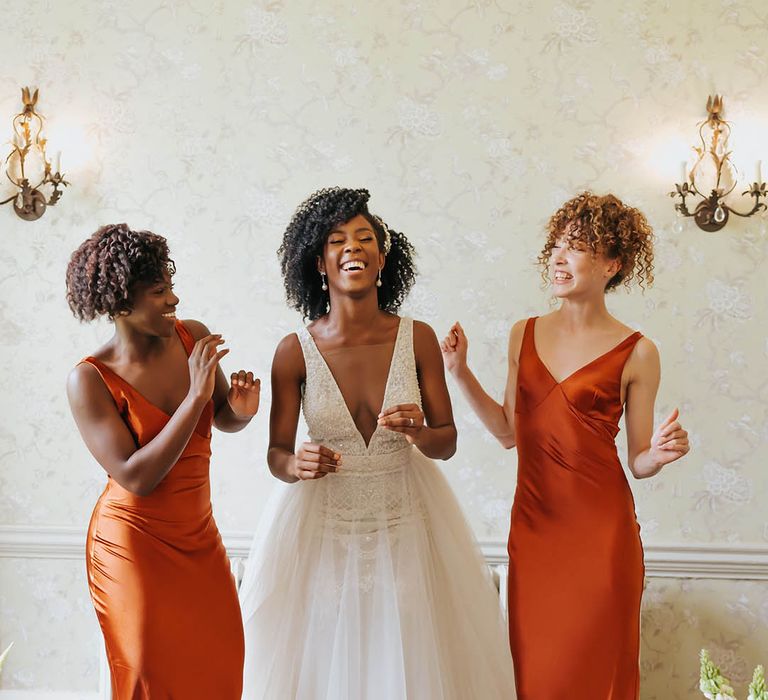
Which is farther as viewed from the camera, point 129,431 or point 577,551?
point 577,551

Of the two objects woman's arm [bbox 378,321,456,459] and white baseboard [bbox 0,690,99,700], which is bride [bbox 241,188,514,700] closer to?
woman's arm [bbox 378,321,456,459]

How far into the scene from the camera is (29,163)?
3486 mm

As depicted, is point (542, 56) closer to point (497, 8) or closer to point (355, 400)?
point (497, 8)

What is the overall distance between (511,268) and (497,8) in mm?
941

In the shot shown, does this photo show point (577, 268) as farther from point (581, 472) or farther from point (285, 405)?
point (285, 405)

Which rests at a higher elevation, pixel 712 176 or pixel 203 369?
pixel 712 176

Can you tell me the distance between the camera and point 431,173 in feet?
11.0

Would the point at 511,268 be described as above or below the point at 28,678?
above

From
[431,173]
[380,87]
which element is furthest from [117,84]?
[431,173]

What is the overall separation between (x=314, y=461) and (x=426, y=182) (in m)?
1.43

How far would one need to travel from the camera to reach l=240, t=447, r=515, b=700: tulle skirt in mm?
2400

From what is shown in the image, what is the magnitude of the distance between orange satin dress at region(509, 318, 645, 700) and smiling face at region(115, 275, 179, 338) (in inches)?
40.7

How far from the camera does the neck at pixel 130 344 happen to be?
7.54 feet

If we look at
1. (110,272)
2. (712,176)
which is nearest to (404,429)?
(110,272)
